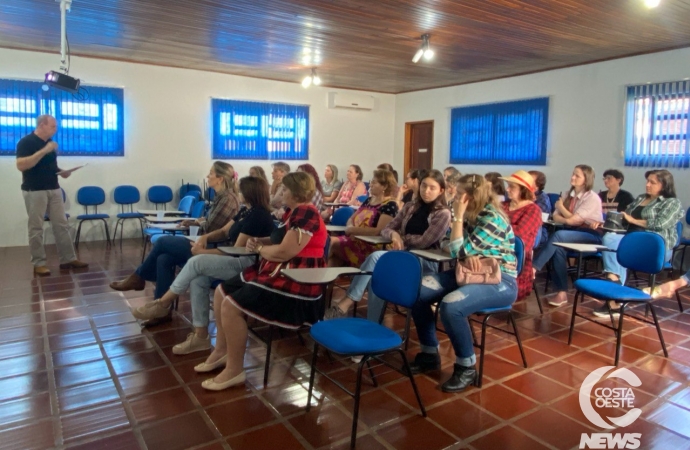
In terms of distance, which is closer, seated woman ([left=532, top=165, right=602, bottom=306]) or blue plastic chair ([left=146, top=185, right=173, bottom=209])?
seated woman ([left=532, top=165, right=602, bottom=306])

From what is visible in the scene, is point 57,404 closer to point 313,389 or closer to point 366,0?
point 313,389

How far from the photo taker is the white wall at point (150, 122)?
279 inches

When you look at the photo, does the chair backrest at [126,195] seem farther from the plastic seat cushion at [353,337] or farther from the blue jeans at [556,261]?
the plastic seat cushion at [353,337]

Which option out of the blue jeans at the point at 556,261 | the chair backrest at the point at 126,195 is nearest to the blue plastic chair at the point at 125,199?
the chair backrest at the point at 126,195

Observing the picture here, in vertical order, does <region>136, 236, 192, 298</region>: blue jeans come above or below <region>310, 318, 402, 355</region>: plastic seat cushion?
above

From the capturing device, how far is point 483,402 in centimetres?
275

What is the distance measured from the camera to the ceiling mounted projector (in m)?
5.44

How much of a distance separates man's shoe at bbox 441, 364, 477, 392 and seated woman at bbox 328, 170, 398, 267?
58.6 inches

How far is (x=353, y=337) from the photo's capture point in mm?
2398

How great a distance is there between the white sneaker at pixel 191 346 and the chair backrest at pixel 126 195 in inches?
196

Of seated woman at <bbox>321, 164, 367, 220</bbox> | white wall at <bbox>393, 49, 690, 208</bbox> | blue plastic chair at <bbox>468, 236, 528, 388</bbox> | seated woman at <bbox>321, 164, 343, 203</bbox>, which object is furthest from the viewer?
seated woman at <bbox>321, 164, 343, 203</bbox>

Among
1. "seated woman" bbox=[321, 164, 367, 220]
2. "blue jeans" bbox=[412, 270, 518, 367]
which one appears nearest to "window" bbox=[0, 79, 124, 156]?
"seated woman" bbox=[321, 164, 367, 220]

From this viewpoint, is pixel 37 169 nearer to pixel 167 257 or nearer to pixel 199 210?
pixel 199 210

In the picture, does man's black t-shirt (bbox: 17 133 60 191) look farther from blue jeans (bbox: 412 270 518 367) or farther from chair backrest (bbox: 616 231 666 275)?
chair backrest (bbox: 616 231 666 275)
